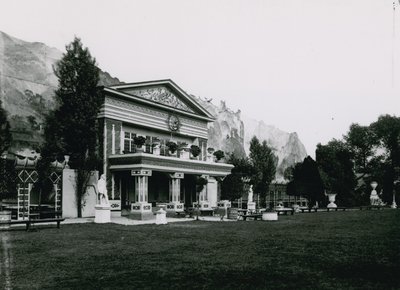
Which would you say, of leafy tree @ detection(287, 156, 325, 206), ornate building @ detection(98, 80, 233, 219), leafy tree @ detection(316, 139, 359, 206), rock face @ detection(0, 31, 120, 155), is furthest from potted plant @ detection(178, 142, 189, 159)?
leafy tree @ detection(316, 139, 359, 206)

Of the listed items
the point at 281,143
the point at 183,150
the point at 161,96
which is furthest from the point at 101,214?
the point at 281,143

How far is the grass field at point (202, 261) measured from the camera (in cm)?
779

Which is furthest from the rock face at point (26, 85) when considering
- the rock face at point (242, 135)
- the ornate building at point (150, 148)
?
the rock face at point (242, 135)

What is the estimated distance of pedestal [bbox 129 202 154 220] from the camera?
81.9 feet

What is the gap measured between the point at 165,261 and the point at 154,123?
21.5 meters

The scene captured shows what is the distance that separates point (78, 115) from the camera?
84.4 ft

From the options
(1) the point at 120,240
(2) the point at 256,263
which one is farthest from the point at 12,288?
(1) the point at 120,240

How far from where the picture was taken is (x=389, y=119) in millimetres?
59531

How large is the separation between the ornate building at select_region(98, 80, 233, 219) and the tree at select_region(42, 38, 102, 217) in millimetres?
1188

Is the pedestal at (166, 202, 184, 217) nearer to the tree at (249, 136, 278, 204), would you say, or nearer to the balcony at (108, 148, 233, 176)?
the balcony at (108, 148, 233, 176)

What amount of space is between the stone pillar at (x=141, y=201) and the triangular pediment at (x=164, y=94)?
5596mm

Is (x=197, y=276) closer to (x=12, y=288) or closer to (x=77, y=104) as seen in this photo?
(x=12, y=288)

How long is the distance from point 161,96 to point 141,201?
30.5 ft

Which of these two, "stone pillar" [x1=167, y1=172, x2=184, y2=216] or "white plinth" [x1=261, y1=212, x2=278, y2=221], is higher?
"stone pillar" [x1=167, y1=172, x2=184, y2=216]
